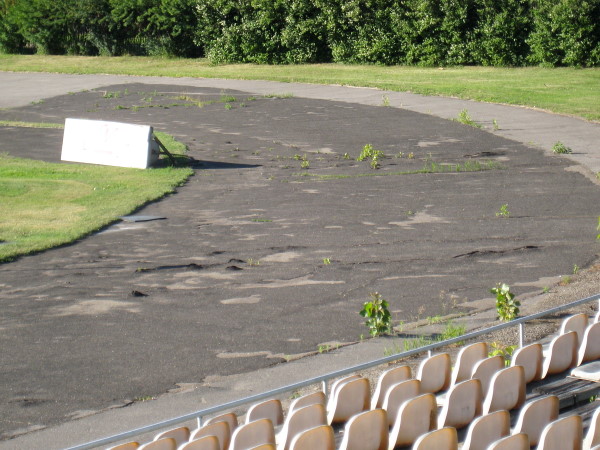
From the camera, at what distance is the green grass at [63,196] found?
19297 mm

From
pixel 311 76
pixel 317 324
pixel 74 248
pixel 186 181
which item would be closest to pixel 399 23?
pixel 311 76

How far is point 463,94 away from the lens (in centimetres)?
4050

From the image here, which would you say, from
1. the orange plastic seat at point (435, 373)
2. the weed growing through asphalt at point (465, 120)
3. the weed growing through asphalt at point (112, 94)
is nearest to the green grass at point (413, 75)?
the weed growing through asphalt at point (465, 120)

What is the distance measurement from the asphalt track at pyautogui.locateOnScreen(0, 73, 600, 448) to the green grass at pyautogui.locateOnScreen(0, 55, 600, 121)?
23.0 ft

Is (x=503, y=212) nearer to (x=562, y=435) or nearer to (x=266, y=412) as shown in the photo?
(x=266, y=412)

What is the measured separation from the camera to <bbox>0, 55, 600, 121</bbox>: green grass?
127 feet

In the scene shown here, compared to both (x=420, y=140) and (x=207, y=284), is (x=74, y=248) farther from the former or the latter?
(x=420, y=140)

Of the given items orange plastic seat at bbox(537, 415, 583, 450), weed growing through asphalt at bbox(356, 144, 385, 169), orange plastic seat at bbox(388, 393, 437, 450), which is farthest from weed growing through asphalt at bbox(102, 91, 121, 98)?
orange plastic seat at bbox(537, 415, 583, 450)

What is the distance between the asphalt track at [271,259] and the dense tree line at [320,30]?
17667 mm

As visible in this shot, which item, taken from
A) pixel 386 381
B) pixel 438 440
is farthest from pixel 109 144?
pixel 438 440

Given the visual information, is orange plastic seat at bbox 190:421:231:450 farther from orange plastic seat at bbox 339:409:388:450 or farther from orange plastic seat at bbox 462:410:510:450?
orange plastic seat at bbox 462:410:510:450

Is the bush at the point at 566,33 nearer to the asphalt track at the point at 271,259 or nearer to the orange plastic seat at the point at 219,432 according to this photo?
the asphalt track at the point at 271,259

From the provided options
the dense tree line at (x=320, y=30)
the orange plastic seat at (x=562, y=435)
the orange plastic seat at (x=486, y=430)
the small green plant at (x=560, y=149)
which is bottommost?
the orange plastic seat at (x=486, y=430)

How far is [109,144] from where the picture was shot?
27594mm
